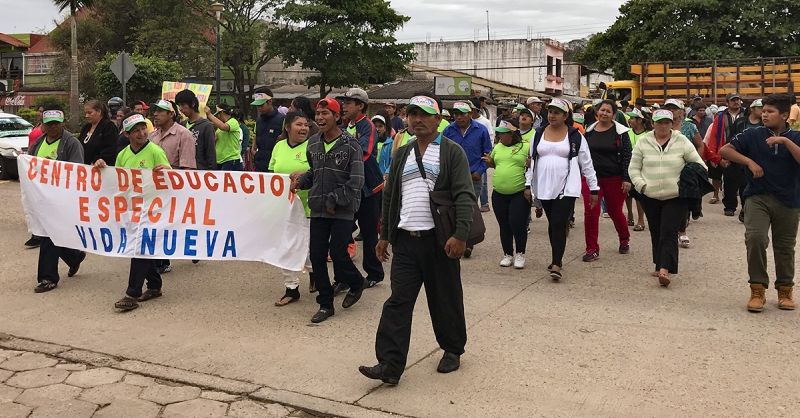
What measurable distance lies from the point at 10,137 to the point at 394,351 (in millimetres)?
16828

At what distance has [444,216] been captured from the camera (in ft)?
16.2

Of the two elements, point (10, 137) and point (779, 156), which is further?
point (10, 137)

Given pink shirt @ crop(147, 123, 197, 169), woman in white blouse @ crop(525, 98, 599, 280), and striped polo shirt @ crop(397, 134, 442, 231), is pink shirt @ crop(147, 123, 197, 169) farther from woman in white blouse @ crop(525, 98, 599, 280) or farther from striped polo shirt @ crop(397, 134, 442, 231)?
striped polo shirt @ crop(397, 134, 442, 231)

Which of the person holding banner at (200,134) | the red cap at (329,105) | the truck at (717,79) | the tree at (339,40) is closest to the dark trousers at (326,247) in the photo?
the red cap at (329,105)

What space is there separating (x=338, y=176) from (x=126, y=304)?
2243 millimetres

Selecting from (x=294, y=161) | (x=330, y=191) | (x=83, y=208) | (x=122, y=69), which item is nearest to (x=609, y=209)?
(x=294, y=161)

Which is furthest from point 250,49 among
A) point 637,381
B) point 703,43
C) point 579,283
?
point 637,381

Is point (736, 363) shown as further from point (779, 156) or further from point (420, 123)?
point (420, 123)

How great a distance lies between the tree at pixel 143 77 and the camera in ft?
131

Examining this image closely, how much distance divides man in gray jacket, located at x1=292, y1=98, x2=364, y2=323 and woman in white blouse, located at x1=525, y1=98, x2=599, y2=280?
2.33 meters

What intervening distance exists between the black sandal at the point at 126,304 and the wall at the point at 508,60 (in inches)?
2250

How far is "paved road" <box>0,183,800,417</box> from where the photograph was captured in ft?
15.6

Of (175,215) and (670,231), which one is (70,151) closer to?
(175,215)

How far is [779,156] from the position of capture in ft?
20.9
